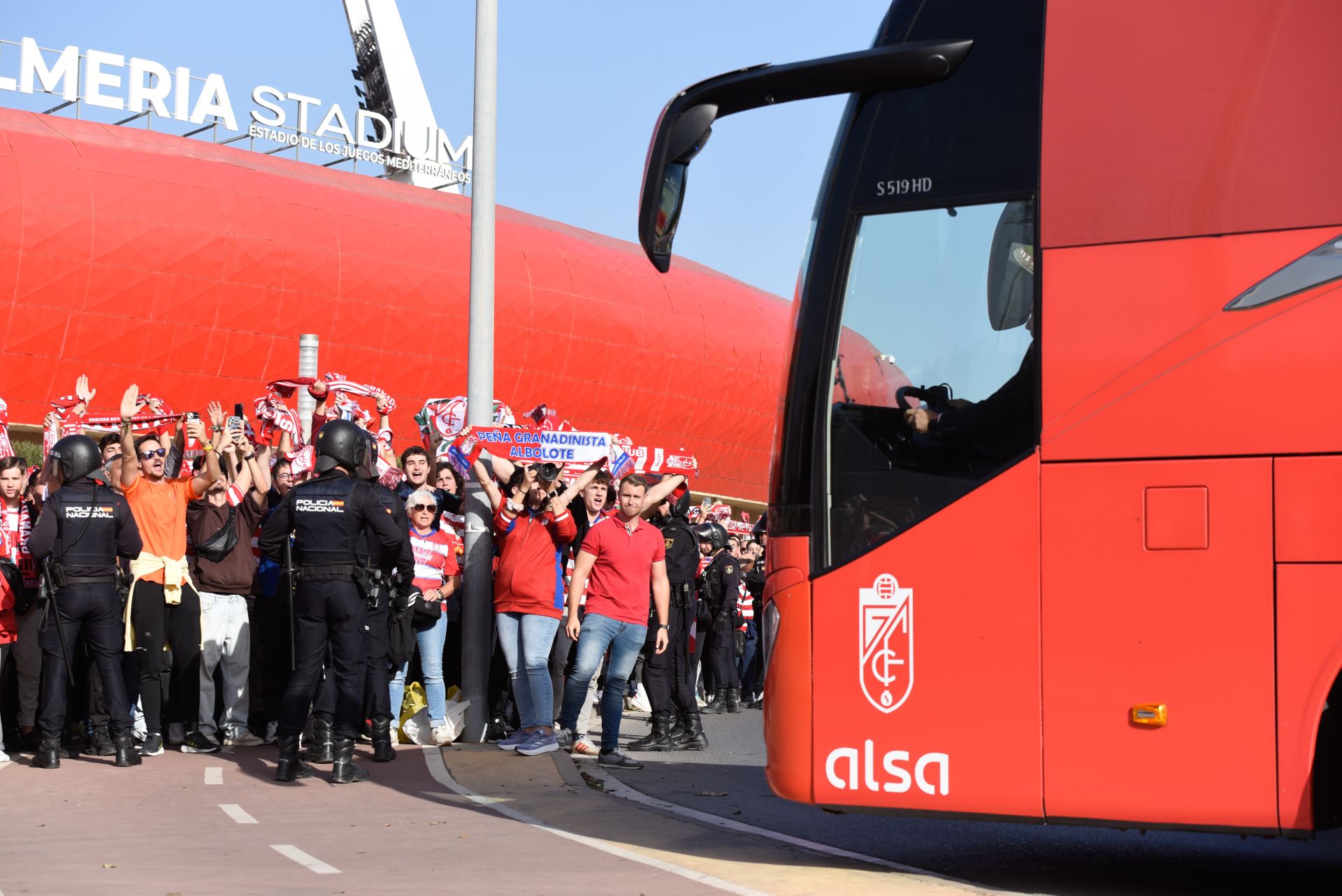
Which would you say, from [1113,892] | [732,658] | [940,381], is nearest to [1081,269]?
[940,381]

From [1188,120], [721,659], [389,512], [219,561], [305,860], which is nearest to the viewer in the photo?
[1188,120]

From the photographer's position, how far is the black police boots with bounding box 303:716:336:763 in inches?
414

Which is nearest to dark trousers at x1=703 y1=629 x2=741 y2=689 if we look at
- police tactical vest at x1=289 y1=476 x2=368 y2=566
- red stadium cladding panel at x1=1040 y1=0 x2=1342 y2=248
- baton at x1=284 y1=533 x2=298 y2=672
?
baton at x1=284 y1=533 x2=298 y2=672

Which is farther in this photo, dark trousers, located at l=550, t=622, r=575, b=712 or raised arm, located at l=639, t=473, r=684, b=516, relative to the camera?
dark trousers, located at l=550, t=622, r=575, b=712

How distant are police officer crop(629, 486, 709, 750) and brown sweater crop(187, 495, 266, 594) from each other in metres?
3.04

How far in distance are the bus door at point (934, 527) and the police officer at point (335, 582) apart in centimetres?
395

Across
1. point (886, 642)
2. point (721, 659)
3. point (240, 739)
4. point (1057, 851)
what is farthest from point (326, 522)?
point (721, 659)

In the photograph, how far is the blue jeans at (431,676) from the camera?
11.5 meters

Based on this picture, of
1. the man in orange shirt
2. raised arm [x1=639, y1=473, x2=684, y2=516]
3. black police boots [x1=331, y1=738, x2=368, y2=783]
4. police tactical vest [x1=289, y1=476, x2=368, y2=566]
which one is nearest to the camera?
police tactical vest [x1=289, y1=476, x2=368, y2=566]

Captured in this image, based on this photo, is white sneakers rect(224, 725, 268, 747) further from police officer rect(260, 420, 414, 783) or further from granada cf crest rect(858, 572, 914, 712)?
granada cf crest rect(858, 572, 914, 712)

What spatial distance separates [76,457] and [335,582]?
2.07 meters

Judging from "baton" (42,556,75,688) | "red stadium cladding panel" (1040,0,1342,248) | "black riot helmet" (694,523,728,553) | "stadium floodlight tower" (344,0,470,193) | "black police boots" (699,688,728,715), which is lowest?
"black police boots" (699,688,728,715)

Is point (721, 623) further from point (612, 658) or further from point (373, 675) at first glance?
point (373, 675)

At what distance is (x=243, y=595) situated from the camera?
11711 mm
